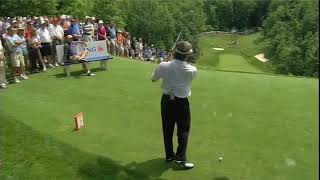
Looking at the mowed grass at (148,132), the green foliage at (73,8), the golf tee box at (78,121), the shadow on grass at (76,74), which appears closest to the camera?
the mowed grass at (148,132)

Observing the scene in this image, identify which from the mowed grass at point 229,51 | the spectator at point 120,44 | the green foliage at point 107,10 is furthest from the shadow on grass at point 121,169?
the mowed grass at point 229,51

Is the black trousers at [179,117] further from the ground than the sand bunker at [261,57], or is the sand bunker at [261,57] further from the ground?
the black trousers at [179,117]

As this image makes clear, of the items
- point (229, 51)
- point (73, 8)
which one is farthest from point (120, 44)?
point (229, 51)

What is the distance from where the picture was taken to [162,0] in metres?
106

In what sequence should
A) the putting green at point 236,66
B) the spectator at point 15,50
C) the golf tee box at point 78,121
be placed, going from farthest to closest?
the putting green at point 236,66
the spectator at point 15,50
the golf tee box at point 78,121

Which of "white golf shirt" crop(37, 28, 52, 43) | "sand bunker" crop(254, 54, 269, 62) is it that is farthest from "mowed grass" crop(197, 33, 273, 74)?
"white golf shirt" crop(37, 28, 52, 43)

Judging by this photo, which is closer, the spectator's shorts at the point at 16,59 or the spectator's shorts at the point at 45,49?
the spectator's shorts at the point at 16,59

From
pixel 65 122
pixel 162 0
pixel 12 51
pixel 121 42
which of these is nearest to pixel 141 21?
pixel 162 0

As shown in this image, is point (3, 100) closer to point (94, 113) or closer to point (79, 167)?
point (94, 113)

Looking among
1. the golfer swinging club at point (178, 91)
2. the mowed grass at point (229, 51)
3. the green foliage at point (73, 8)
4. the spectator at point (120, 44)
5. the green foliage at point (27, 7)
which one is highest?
the golfer swinging club at point (178, 91)

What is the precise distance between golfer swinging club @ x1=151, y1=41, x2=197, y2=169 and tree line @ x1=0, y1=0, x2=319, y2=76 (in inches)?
1198

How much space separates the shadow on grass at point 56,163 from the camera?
801 cm

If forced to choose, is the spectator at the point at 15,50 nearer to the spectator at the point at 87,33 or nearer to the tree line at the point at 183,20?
the spectator at the point at 87,33

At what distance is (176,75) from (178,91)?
26cm
